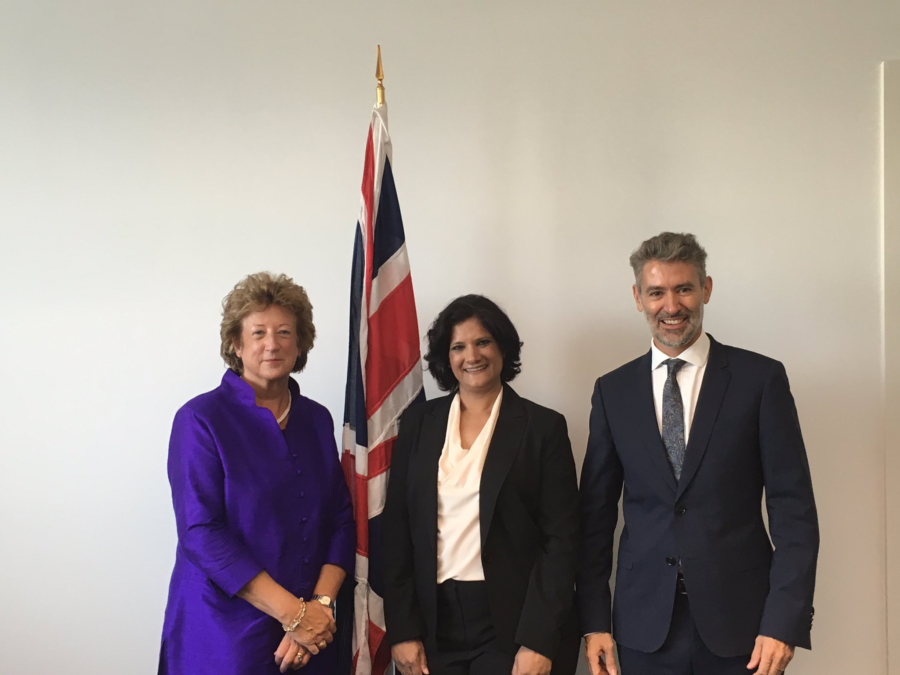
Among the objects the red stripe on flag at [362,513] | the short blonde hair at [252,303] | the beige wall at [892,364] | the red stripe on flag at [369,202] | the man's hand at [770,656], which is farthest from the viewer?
the beige wall at [892,364]

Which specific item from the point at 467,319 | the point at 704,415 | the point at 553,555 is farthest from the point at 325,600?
the point at 704,415

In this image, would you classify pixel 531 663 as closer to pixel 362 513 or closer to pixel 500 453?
pixel 500 453

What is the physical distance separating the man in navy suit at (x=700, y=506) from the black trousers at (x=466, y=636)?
264 millimetres

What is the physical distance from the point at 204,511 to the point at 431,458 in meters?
0.64

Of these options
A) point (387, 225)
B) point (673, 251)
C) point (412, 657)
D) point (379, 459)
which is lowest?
point (412, 657)

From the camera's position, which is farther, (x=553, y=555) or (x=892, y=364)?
(x=892, y=364)

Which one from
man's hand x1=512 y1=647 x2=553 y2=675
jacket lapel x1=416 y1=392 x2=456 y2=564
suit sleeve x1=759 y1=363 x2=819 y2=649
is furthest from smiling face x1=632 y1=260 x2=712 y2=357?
man's hand x1=512 y1=647 x2=553 y2=675

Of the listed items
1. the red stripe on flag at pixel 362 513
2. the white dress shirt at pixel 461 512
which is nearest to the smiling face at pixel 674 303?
the white dress shirt at pixel 461 512

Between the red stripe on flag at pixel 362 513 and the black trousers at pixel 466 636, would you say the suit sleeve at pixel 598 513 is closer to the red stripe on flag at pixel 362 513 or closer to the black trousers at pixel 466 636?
the black trousers at pixel 466 636

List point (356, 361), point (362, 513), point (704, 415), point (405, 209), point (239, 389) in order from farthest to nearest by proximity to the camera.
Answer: point (405, 209) < point (356, 361) < point (362, 513) < point (239, 389) < point (704, 415)

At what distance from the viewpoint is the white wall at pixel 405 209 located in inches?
98.7

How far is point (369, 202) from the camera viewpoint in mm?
2299

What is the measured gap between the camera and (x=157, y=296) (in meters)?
2.62

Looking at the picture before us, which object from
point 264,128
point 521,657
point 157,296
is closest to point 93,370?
point 157,296
